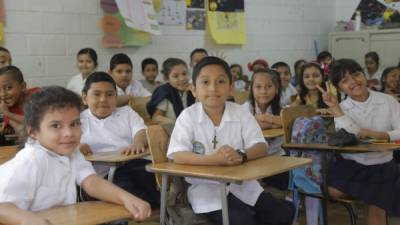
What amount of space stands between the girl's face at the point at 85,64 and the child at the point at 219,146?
2.30 m

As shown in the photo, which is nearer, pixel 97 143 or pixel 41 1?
pixel 97 143

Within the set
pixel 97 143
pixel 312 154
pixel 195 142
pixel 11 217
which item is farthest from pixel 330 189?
pixel 11 217

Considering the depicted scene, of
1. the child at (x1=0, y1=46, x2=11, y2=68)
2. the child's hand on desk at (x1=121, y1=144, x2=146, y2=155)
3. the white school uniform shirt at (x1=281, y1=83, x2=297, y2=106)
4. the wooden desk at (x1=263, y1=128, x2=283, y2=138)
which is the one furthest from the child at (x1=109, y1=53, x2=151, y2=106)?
the child's hand on desk at (x1=121, y1=144, x2=146, y2=155)

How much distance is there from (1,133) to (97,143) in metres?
0.56

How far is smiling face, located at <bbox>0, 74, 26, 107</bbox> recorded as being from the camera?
10.8ft

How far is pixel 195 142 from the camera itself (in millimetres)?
2553

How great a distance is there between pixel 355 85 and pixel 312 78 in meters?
1.58

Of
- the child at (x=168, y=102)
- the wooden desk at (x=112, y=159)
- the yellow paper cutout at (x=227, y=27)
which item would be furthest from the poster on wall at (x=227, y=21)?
the wooden desk at (x=112, y=159)

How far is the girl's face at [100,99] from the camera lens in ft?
10.4

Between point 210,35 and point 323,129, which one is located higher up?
point 210,35

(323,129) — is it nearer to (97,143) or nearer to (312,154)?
(312,154)

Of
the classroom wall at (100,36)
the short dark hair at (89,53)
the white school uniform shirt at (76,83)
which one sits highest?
the classroom wall at (100,36)

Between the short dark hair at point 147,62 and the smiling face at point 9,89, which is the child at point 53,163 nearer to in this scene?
the smiling face at point 9,89

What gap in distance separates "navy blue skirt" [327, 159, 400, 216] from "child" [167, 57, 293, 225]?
0.46m
